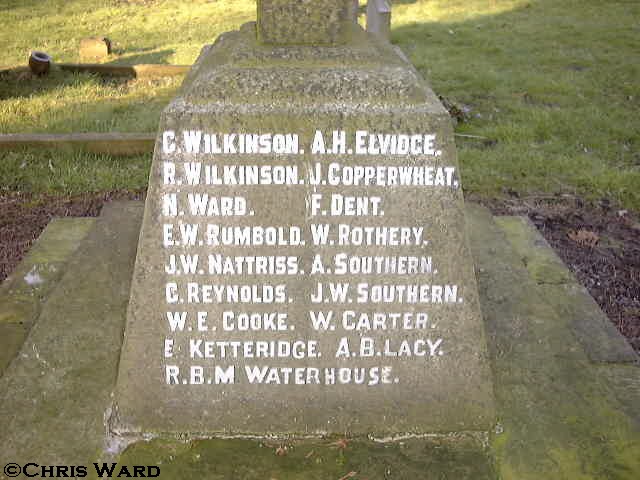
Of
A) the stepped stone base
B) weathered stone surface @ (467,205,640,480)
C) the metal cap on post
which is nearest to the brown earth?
the stepped stone base

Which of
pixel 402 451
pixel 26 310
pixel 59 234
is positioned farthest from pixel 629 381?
pixel 59 234

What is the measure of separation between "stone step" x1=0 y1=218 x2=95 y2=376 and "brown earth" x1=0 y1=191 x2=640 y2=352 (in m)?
0.32

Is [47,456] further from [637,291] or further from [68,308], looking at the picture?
[637,291]

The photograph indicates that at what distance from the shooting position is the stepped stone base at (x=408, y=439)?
91.2 inches

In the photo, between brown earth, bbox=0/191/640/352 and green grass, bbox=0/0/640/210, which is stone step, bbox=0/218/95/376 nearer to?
brown earth, bbox=0/191/640/352

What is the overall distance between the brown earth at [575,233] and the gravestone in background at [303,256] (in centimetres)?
159

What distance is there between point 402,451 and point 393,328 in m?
0.43

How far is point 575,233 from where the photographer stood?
4648 millimetres

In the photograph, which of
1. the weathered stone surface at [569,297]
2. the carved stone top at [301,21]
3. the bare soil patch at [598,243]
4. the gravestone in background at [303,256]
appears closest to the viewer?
the gravestone in background at [303,256]

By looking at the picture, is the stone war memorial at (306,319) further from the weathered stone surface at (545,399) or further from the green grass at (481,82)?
the green grass at (481,82)

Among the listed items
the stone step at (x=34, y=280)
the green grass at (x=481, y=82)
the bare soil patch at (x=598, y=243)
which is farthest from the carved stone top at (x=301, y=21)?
the green grass at (x=481, y=82)

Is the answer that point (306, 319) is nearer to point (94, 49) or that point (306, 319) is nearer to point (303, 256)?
point (303, 256)

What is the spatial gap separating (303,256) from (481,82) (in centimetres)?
644

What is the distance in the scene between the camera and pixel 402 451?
7.89ft
